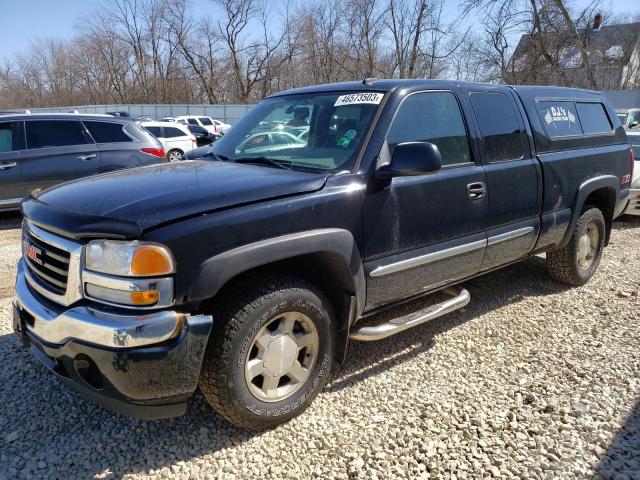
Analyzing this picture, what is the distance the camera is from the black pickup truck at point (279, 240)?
2170mm

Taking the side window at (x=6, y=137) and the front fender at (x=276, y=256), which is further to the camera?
the side window at (x=6, y=137)

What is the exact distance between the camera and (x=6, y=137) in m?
7.47

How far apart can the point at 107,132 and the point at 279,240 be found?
6805 millimetres

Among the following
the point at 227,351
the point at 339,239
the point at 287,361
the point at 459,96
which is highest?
the point at 459,96

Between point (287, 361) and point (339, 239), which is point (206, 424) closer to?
point (287, 361)

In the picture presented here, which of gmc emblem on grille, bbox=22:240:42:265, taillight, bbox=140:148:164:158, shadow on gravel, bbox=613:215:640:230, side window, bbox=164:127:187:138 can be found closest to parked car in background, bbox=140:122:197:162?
side window, bbox=164:127:187:138

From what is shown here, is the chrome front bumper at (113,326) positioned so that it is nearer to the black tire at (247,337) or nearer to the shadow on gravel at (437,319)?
the black tire at (247,337)

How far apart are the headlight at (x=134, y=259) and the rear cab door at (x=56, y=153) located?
6.09 metres

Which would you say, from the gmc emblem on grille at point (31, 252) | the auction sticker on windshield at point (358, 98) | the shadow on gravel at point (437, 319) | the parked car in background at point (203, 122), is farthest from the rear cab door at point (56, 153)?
the parked car in background at point (203, 122)

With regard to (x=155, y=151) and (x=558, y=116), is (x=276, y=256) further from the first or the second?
(x=155, y=151)

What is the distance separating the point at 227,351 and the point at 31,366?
1.81m

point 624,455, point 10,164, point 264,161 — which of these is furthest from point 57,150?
point 624,455

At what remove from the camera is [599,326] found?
403 cm

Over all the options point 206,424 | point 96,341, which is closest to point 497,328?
point 206,424
